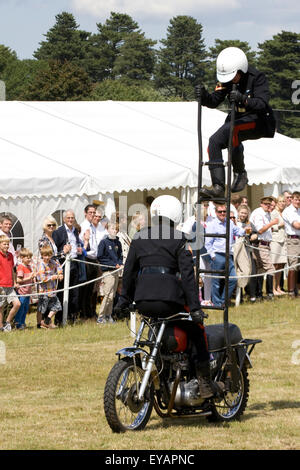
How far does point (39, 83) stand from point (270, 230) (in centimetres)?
6571

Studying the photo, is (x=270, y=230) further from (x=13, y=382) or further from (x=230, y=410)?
(x=230, y=410)

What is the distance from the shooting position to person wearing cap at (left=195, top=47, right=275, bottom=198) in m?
8.35

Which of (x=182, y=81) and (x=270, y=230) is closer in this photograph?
(x=270, y=230)

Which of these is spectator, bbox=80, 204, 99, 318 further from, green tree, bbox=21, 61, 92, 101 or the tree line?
the tree line

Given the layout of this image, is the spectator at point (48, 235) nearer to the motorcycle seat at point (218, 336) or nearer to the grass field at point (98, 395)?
the grass field at point (98, 395)

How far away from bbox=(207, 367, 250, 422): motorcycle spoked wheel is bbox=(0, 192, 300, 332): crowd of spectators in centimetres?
531

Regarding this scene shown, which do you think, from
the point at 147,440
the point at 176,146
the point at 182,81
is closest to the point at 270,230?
the point at 176,146

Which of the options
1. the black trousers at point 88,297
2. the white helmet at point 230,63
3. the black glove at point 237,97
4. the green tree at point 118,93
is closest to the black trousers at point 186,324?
the black glove at point 237,97

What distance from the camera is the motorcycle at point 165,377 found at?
8008mm

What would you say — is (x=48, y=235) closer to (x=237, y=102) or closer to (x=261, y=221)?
(x=261, y=221)

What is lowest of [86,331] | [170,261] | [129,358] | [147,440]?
[86,331]

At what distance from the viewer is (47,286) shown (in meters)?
14.7

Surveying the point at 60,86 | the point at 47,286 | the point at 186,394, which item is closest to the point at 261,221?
the point at 47,286
